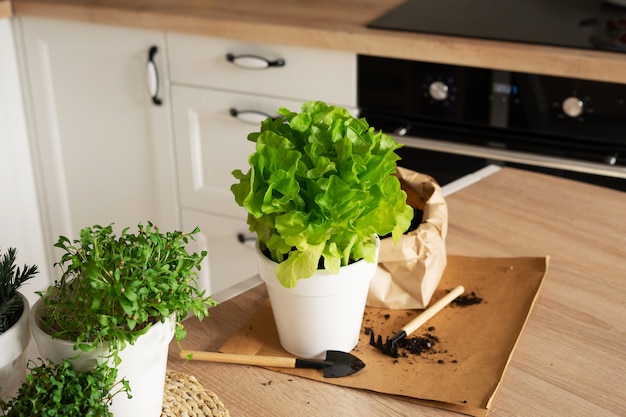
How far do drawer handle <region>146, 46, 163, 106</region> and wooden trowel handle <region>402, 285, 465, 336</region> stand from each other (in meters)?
1.36

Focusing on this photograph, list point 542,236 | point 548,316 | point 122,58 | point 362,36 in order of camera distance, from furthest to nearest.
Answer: point 122,58 < point 362,36 < point 542,236 < point 548,316

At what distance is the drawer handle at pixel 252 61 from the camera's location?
2006 mm

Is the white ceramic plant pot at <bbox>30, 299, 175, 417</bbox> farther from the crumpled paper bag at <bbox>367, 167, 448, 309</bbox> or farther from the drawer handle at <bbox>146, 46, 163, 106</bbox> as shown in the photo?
Result: the drawer handle at <bbox>146, 46, 163, 106</bbox>

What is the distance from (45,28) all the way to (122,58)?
0.25 m

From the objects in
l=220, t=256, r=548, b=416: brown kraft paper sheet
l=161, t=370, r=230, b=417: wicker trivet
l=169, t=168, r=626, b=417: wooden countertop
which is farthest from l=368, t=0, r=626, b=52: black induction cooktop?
l=161, t=370, r=230, b=417: wicker trivet

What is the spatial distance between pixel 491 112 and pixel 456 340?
3.47ft

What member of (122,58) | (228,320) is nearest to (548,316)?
(228,320)

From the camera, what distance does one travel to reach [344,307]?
866 millimetres

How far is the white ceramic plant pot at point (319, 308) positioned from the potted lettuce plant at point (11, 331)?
0.24m

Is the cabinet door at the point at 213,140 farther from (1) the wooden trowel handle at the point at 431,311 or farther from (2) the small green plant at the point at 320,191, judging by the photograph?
(2) the small green plant at the point at 320,191

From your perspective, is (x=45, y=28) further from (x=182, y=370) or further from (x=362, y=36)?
(x=182, y=370)

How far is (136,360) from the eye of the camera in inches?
28.0

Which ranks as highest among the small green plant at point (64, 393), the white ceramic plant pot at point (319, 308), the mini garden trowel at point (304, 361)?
the small green plant at point (64, 393)

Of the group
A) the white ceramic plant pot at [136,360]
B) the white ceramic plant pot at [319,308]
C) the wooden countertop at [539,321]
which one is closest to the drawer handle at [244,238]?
the wooden countertop at [539,321]
